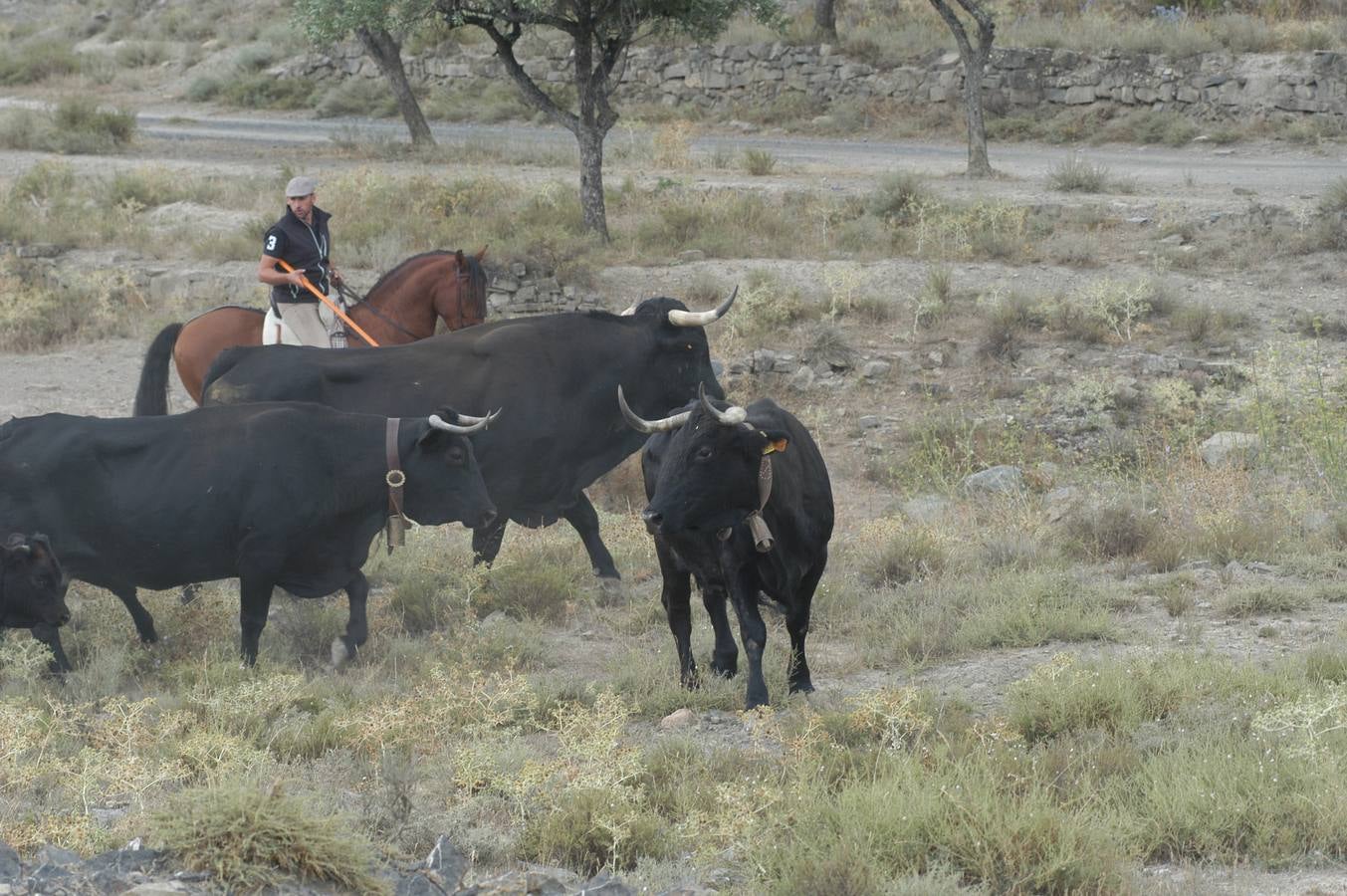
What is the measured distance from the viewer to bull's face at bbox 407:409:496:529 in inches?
364

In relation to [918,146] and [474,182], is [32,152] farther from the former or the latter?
[918,146]

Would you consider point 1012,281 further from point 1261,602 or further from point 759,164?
point 1261,602

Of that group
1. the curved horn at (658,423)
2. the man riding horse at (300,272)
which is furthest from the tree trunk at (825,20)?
the curved horn at (658,423)

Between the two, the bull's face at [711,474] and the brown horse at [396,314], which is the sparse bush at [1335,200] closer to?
the brown horse at [396,314]

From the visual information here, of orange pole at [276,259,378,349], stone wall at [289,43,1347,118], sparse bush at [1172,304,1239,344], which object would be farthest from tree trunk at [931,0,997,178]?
orange pole at [276,259,378,349]

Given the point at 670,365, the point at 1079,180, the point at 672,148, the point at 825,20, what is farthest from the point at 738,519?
the point at 825,20

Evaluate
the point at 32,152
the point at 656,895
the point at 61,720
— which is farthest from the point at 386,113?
the point at 656,895

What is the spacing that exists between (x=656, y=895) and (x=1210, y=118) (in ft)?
80.8

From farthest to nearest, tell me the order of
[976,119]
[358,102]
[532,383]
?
[358,102]
[976,119]
[532,383]

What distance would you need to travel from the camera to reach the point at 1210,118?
2738 centimetres

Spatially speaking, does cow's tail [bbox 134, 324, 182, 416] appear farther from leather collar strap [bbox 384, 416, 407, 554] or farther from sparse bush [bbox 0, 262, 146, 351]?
sparse bush [bbox 0, 262, 146, 351]

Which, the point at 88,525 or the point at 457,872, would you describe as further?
the point at 88,525

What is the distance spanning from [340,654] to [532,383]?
2.28 meters

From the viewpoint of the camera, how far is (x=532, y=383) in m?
10.4
